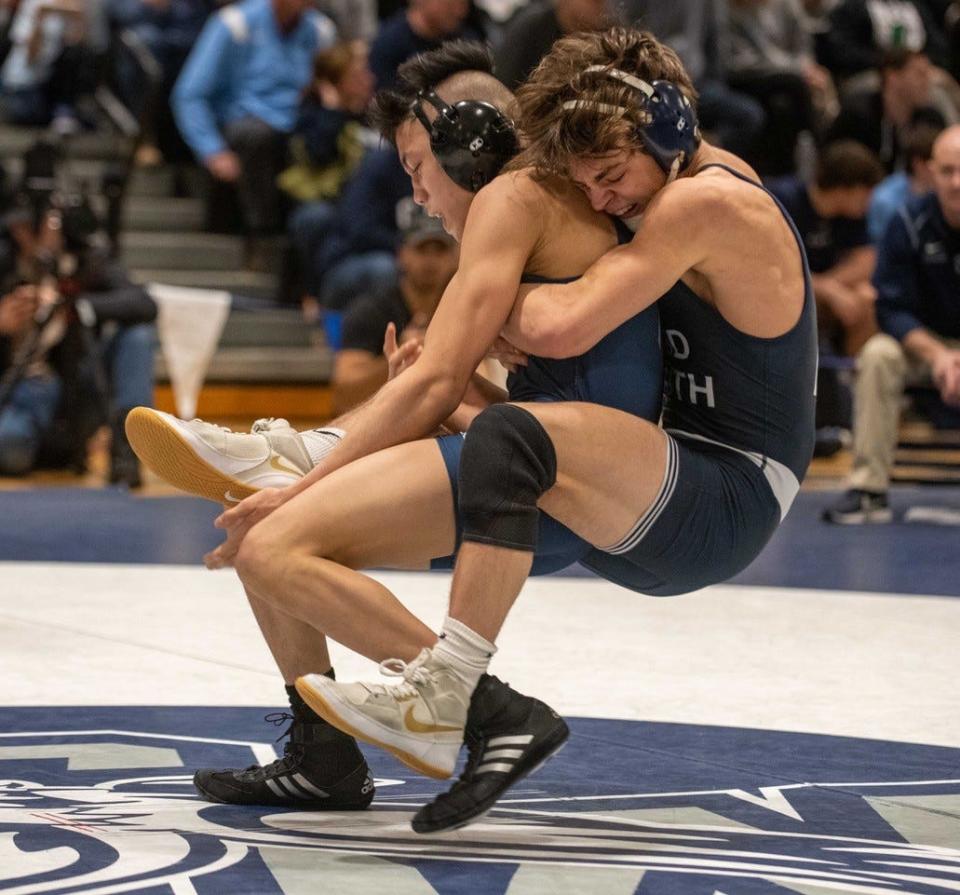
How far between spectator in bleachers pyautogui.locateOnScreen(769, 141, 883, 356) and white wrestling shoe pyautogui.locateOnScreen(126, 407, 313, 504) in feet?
16.6

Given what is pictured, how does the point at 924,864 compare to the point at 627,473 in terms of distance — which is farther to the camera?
the point at 627,473

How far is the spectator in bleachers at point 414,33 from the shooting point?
25.4ft

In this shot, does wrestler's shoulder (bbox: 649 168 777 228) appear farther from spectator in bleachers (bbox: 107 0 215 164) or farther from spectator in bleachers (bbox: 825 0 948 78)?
spectator in bleachers (bbox: 825 0 948 78)

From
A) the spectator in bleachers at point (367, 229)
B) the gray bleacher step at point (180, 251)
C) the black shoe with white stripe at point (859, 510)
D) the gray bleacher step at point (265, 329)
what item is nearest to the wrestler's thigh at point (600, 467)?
the black shoe with white stripe at point (859, 510)

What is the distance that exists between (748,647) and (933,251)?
8.29 ft

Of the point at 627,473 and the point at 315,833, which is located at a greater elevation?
the point at 627,473

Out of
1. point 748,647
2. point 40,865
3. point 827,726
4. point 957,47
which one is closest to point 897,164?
point 957,47

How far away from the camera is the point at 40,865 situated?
7.09 feet

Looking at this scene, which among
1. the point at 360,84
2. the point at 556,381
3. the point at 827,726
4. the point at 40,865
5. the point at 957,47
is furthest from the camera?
the point at 957,47

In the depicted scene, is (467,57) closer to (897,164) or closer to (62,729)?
(62,729)

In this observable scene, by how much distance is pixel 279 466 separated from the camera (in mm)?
2625

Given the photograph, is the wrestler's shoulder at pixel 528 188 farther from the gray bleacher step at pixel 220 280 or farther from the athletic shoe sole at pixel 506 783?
the gray bleacher step at pixel 220 280

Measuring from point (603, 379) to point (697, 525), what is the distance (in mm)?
234

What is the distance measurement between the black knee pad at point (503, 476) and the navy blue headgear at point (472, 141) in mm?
448
